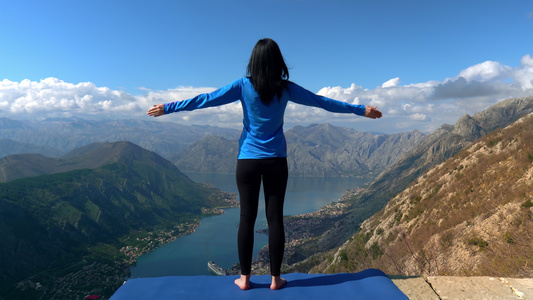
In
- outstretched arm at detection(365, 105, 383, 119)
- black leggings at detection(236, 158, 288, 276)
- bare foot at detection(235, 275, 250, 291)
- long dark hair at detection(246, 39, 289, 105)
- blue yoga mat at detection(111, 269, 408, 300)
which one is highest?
long dark hair at detection(246, 39, 289, 105)

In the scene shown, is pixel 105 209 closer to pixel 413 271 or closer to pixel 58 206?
pixel 58 206

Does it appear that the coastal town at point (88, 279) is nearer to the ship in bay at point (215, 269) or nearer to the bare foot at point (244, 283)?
the ship in bay at point (215, 269)

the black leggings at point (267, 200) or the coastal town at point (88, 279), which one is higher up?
the black leggings at point (267, 200)

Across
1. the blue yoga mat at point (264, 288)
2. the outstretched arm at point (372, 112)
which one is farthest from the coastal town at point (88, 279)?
the outstretched arm at point (372, 112)

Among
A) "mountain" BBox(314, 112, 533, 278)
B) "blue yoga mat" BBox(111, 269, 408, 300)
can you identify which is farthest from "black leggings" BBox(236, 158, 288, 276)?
"mountain" BBox(314, 112, 533, 278)

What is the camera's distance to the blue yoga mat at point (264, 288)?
380 centimetres

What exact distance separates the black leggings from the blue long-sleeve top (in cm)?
15

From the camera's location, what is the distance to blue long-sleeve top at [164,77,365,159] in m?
3.95

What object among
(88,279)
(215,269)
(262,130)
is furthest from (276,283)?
(88,279)

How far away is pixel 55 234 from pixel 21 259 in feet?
73.9

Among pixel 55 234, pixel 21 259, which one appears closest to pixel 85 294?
pixel 21 259

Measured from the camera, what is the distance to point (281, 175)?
3963mm

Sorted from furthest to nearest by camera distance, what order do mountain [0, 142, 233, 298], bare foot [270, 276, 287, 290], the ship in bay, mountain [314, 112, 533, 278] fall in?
mountain [0, 142, 233, 298] < the ship in bay < mountain [314, 112, 533, 278] < bare foot [270, 276, 287, 290]

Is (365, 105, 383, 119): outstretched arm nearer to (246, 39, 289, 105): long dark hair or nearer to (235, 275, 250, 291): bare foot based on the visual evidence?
(246, 39, 289, 105): long dark hair
